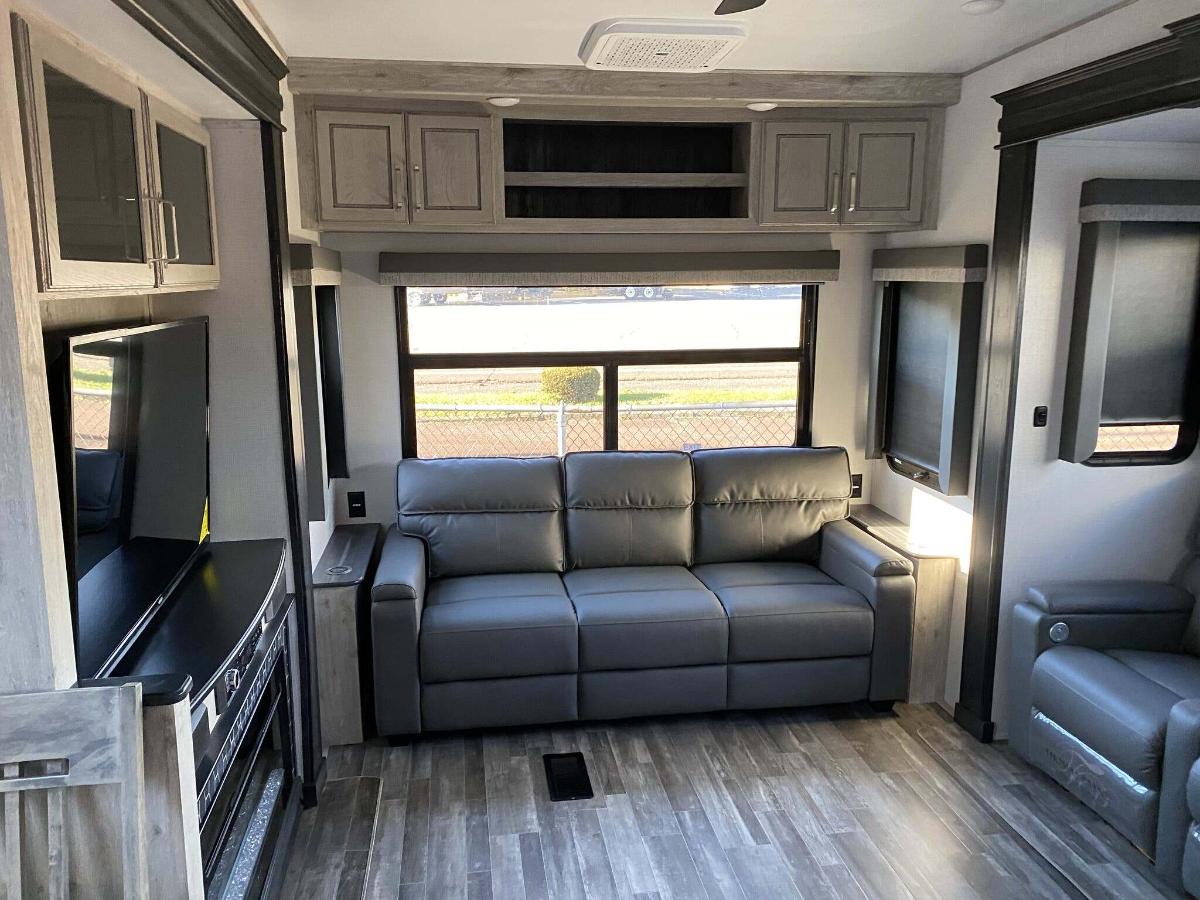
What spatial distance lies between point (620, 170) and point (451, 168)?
2.67 feet

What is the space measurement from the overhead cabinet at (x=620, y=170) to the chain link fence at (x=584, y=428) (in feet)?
3.01

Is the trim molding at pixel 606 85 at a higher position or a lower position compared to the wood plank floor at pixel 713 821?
higher

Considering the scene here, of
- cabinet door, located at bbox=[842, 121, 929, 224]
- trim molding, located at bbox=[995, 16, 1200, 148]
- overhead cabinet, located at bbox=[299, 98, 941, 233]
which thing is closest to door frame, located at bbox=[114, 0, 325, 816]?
overhead cabinet, located at bbox=[299, 98, 941, 233]

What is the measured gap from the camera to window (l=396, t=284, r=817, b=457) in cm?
411

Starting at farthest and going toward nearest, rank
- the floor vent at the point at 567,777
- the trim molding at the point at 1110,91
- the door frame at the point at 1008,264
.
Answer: the floor vent at the point at 567,777 → the door frame at the point at 1008,264 → the trim molding at the point at 1110,91

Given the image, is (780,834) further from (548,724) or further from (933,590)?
(933,590)

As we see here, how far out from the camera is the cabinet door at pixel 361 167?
3.41 metres

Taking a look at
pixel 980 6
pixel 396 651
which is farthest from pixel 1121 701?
pixel 396 651

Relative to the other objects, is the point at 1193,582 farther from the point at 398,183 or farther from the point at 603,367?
the point at 398,183

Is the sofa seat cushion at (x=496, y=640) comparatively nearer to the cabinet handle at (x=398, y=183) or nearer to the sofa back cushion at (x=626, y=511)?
the sofa back cushion at (x=626, y=511)

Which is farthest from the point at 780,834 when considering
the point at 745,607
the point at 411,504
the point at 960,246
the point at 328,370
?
the point at 328,370

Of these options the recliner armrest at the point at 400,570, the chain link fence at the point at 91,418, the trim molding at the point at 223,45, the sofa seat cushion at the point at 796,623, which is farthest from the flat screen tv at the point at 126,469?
the sofa seat cushion at the point at 796,623

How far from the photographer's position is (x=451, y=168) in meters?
3.54

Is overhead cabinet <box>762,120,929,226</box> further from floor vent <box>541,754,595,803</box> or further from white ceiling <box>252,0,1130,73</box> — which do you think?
floor vent <box>541,754,595,803</box>
